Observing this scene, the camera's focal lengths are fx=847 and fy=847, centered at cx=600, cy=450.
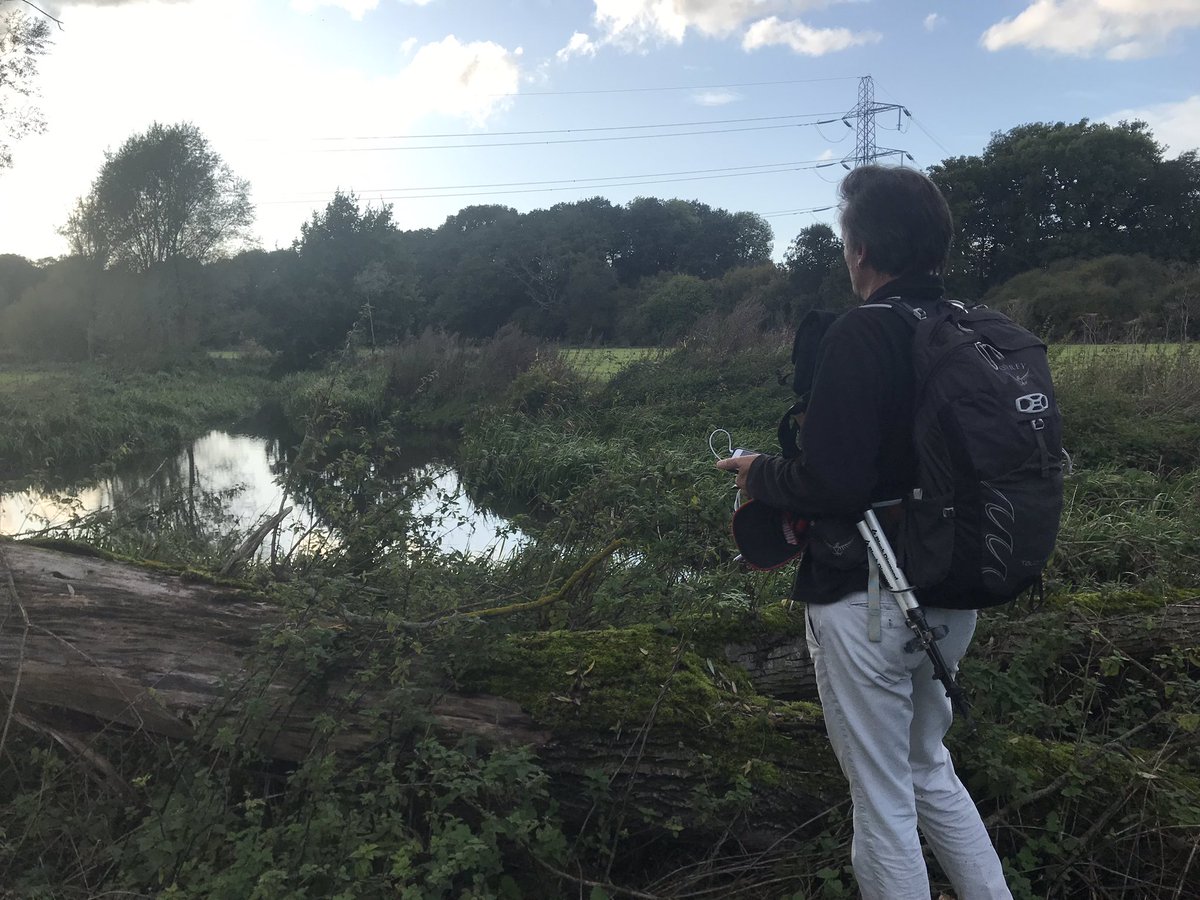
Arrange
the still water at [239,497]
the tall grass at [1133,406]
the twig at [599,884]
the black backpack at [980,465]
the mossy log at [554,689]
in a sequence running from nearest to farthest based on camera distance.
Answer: the black backpack at [980,465] < the twig at [599,884] < the mossy log at [554,689] < the still water at [239,497] < the tall grass at [1133,406]

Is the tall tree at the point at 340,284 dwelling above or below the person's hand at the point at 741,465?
above

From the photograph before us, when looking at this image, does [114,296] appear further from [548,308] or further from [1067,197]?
[1067,197]

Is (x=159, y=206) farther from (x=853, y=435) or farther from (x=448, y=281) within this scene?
(x=853, y=435)

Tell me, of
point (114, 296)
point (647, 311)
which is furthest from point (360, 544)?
point (114, 296)

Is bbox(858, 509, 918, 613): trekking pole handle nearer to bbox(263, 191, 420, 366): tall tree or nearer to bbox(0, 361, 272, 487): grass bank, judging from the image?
bbox(0, 361, 272, 487): grass bank

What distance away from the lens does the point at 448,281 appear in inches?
1821

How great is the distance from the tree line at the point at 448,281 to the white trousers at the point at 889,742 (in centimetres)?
1891

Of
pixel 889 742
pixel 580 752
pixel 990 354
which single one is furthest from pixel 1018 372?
pixel 580 752

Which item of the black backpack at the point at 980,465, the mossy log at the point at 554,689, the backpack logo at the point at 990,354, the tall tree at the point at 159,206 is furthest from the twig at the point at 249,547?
the tall tree at the point at 159,206

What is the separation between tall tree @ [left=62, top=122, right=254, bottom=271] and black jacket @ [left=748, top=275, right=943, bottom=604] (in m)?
38.1

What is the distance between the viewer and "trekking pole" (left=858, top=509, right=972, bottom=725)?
1862 mm

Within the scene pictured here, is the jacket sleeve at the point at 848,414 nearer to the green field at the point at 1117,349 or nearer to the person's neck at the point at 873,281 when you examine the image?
the person's neck at the point at 873,281

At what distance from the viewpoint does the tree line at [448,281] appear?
28.5 m

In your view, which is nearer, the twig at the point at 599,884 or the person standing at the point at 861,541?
the person standing at the point at 861,541
